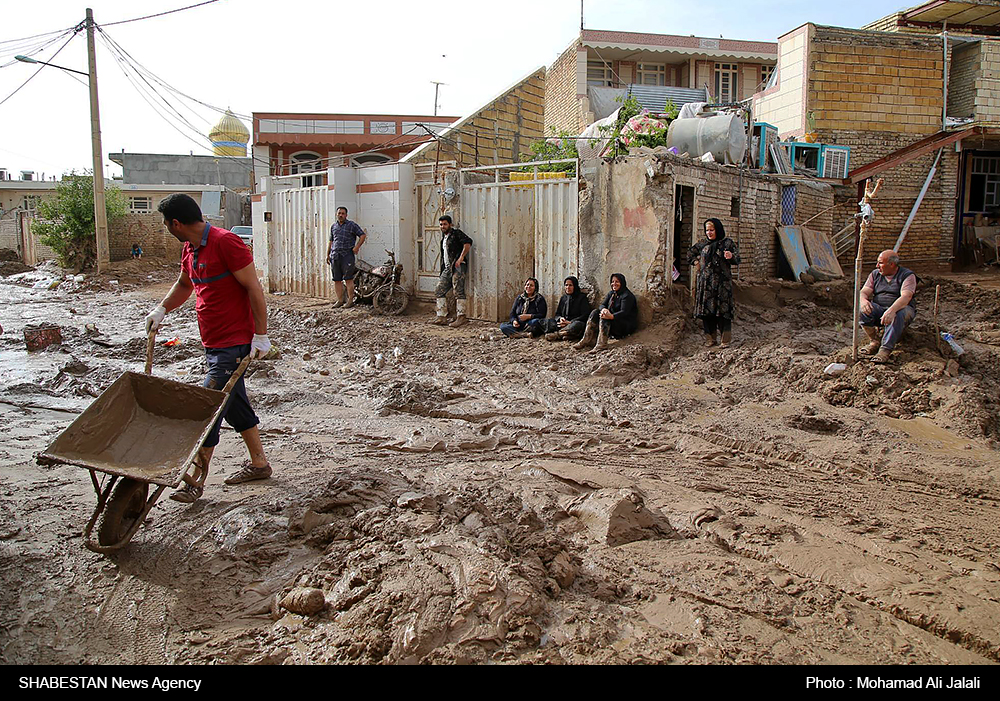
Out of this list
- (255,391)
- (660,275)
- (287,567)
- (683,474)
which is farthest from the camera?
(660,275)

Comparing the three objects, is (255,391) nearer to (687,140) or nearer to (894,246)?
(687,140)

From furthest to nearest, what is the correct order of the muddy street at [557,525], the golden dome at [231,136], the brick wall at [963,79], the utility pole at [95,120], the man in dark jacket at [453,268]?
1. the golden dome at [231,136]
2. the utility pole at [95,120]
3. the brick wall at [963,79]
4. the man in dark jacket at [453,268]
5. the muddy street at [557,525]

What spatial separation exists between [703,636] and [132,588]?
2.57m

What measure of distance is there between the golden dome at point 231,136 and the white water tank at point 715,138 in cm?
2968

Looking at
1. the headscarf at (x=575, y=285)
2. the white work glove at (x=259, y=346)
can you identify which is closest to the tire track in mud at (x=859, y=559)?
the white work glove at (x=259, y=346)

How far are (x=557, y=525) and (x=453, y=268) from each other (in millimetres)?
8088

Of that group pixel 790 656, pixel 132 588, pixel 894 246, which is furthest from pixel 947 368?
pixel 894 246

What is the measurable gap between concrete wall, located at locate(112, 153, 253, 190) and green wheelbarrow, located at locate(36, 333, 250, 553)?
3074 centimetres

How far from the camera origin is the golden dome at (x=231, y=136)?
115 ft

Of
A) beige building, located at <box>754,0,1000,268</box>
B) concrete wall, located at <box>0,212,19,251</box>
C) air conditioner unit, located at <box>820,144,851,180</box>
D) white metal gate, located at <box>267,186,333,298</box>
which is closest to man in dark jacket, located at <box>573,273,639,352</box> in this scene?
white metal gate, located at <box>267,186,333,298</box>

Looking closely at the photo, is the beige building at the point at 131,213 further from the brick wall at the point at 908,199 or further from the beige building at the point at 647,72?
the brick wall at the point at 908,199

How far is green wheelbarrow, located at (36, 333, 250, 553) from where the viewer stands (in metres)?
3.34

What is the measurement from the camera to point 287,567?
325 centimetres

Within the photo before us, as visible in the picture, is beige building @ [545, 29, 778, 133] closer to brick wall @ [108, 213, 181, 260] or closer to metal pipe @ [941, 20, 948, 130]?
metal pipe @ [941, 20, 948, 130]
